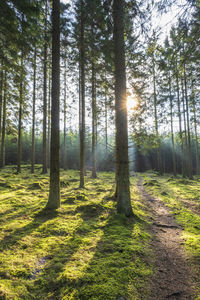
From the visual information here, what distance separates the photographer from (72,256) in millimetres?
2916

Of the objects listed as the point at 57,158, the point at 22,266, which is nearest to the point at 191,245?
the point at 22,266

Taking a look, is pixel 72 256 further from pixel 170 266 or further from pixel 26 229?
pixel 170 266

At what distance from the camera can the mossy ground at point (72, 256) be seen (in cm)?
214

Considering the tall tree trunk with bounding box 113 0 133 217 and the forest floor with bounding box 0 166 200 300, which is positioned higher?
the tall tree trunk with bounding box 113 0 133 217

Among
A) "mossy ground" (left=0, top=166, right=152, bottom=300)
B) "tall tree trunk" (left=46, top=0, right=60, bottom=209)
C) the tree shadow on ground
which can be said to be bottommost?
"mossy ground" (left=0, top=166, right=152, bottom=300)

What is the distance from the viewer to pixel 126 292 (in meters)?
2.12

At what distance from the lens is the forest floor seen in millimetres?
2162

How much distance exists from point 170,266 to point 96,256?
140cm

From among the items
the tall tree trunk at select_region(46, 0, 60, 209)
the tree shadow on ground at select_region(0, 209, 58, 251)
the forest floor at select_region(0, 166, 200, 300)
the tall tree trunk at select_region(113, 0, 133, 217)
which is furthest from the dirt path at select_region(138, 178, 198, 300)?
the tall tree trunk at select_region(46, 0, 60, 209)

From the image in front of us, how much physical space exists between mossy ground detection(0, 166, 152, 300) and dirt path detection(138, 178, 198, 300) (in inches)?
7.5

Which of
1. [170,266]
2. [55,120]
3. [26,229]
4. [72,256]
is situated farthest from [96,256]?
[55,120]

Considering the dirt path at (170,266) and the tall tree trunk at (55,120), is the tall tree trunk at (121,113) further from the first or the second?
the tall tree trunk at (55,120)

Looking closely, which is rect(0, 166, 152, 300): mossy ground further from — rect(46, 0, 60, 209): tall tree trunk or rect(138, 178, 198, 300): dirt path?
rect(46, 0, 60, 209): tall tree trunk

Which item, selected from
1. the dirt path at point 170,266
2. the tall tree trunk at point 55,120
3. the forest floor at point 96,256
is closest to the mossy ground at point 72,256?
the forest floor at point 96,256
